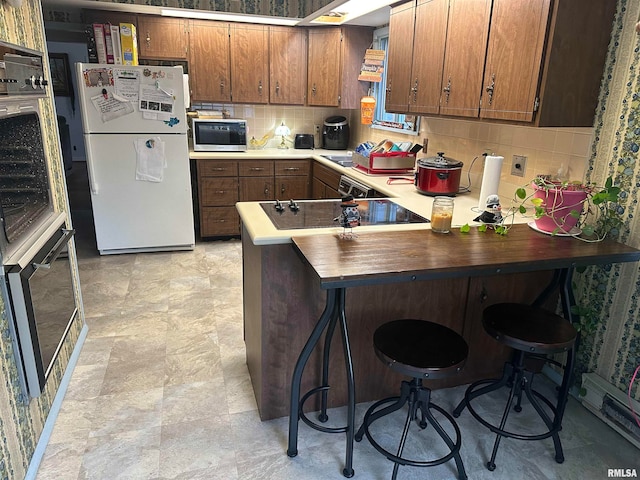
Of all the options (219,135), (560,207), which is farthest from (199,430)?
(219,135)

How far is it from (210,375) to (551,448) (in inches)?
63.4

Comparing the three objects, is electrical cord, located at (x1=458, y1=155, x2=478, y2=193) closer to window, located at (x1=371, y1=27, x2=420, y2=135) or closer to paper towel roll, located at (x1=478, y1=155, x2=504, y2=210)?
paper towel roll, located at (x1=478, y1=155, x2=504, y2=210)

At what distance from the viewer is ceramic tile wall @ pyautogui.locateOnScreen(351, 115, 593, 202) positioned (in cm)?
218

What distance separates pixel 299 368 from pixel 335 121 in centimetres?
355

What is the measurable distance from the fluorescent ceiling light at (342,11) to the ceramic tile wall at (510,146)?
36.6 inches

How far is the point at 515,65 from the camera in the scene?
2.06m

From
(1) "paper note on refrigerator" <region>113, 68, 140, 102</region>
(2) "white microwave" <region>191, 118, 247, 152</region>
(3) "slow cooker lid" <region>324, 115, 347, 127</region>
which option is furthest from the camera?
(3) "slow cooker lid" <region>324, 115, 347, 127</region>

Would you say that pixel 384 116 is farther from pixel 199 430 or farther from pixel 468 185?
pixel 199 430

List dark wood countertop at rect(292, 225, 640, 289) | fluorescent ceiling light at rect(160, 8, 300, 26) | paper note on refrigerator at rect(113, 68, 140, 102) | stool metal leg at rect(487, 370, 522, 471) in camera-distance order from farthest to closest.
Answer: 1. fluorescent ceiling light at rect(160, 8, 300, 26)
2. paper note on refrigerator at rect(113, 68, 140, 102)
3. stool metal leg at rect(487, 370, 522, 471)
4. dark wood countertop at rect(292, 225, 640, 289)

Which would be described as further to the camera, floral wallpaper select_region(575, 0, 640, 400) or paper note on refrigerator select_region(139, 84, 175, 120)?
paper note on refrigerator select_region(139, 84, 175, 120)

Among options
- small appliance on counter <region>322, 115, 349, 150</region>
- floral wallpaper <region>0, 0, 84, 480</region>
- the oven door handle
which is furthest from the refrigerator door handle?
small appliance on counter <region>322, 115, 349, 150</region>

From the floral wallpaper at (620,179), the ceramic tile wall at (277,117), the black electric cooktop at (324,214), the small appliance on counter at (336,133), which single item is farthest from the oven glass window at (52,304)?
the small appliance on counter at (336,133)

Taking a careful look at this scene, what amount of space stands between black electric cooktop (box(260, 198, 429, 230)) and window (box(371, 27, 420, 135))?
152 centimetres

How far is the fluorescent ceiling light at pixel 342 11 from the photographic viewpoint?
3.30 m
